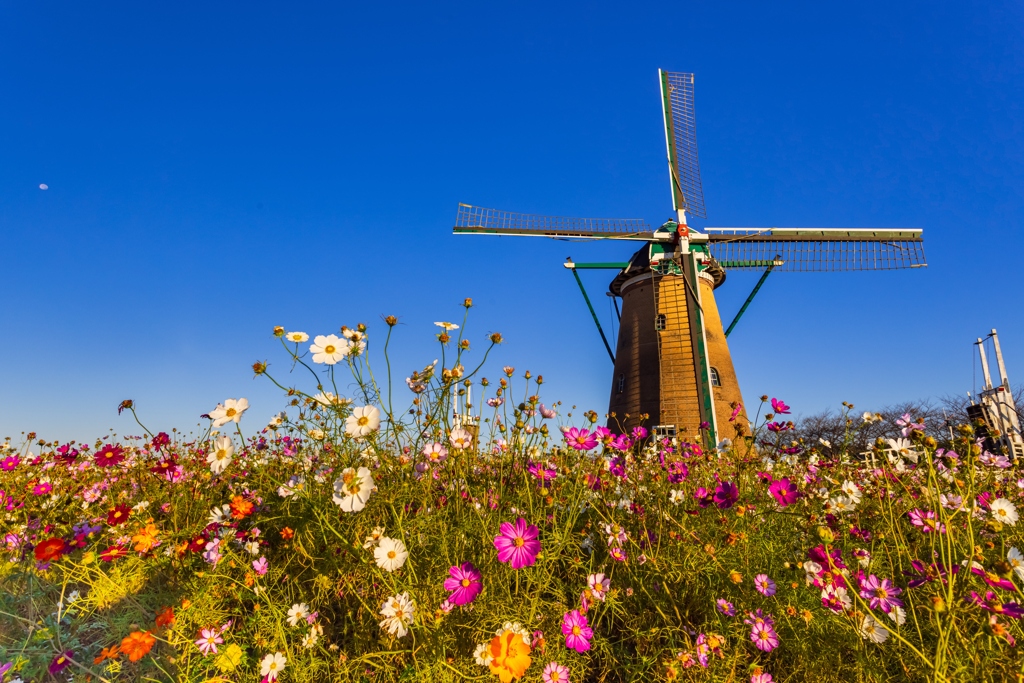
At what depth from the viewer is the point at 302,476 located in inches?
89.1

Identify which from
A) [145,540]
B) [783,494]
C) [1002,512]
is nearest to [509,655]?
[783,494]

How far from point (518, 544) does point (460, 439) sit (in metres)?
0.63

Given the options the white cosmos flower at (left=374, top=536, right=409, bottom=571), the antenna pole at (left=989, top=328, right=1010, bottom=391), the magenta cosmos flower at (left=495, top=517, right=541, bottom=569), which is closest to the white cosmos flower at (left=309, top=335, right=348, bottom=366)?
the white cosmos flower at (left=374, top=536, right=409, bottom=571)

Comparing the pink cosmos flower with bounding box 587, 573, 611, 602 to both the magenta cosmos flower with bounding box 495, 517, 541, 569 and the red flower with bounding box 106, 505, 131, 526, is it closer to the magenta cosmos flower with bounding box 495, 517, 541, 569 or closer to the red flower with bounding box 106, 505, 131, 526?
the magenta cosmos flower with bounding box 495, 517, 541, 569

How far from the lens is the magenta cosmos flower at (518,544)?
5.51ft

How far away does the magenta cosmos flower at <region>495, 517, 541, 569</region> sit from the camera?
168 centimetres

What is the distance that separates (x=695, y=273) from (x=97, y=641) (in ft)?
44.1

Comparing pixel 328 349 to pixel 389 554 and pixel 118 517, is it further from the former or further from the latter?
pixel 118 517

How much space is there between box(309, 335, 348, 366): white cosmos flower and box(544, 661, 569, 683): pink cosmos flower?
1.26 meters

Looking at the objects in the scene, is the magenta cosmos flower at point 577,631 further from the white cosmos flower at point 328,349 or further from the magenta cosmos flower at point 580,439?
the white cosmos flower at point 328,349

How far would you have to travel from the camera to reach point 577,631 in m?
1.76

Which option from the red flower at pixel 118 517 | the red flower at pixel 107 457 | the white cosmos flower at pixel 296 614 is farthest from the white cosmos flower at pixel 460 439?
the red flower at pixel 107 457

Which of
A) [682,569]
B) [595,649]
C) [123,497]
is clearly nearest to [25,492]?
[123,497]

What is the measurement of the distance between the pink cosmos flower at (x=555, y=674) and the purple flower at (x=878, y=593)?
37.1 inches
